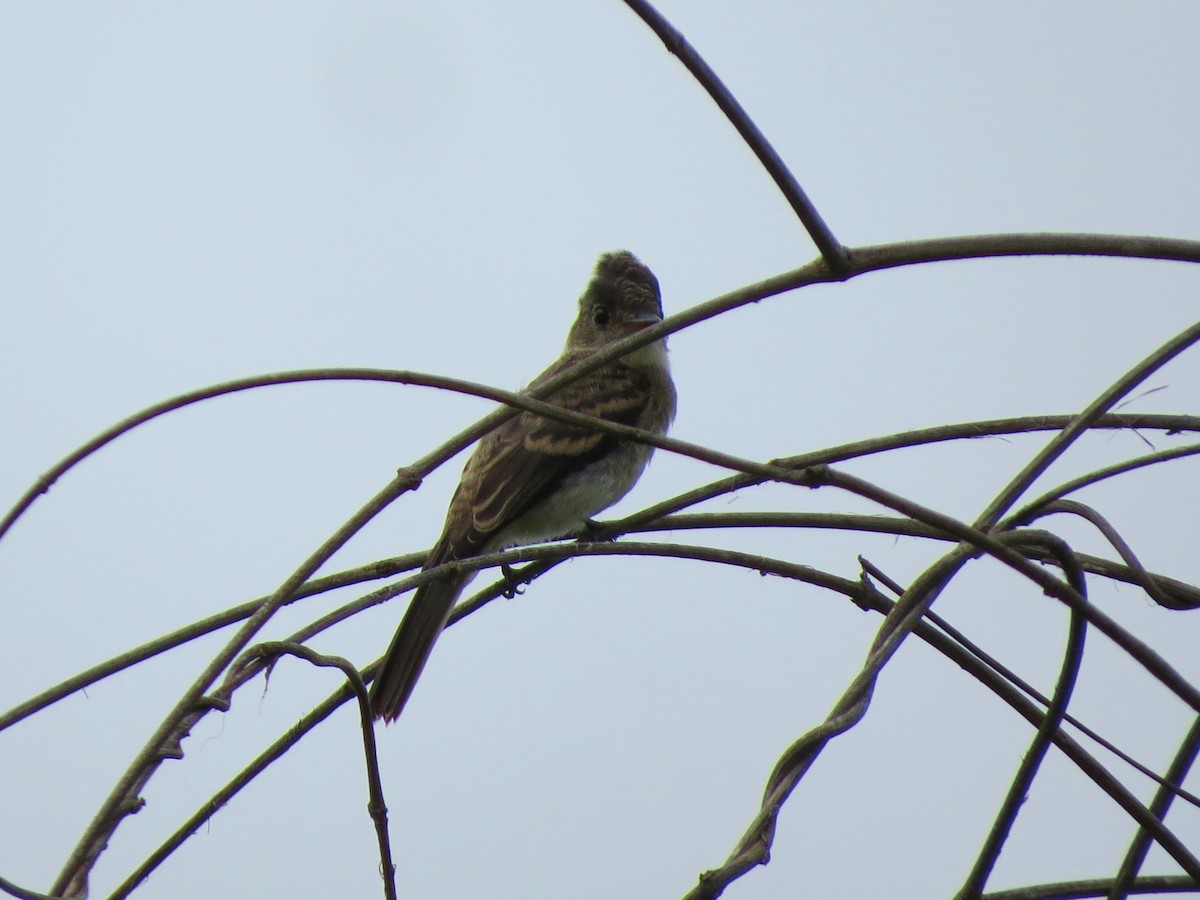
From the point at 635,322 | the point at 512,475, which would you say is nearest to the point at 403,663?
the point at 512,475

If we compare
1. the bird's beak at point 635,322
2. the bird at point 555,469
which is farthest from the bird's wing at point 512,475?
the bird's beak at point 635,322

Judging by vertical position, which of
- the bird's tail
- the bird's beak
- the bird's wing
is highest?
the bird's beak

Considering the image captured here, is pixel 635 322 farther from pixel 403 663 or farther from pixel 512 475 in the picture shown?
pixel 403 663

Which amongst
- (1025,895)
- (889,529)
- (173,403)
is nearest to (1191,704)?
Result: (1025,895)

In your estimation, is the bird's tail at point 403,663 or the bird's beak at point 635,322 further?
the bird's beak at point 635,322

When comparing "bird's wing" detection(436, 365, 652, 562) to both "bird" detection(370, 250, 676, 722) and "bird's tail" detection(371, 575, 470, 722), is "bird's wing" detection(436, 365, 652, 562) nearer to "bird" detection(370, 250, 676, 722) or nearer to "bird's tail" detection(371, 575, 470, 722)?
"bird" detection(370, 250, 676, 722)

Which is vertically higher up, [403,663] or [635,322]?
[635,322]

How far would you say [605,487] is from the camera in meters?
4.98

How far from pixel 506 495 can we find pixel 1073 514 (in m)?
3.06

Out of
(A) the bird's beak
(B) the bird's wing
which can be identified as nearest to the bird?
(B) the bird's wing

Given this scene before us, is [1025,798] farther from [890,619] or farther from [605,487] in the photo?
[605,487]

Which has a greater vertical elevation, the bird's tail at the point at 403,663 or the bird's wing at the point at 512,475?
the bird's wing at the point at 512,475

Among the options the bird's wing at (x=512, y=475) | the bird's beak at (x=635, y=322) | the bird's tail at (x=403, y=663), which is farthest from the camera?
the bird's beak at (x=635, y=322)

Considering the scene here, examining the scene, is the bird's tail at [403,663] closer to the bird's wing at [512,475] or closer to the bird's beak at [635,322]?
the bird's wing at [512,475]
